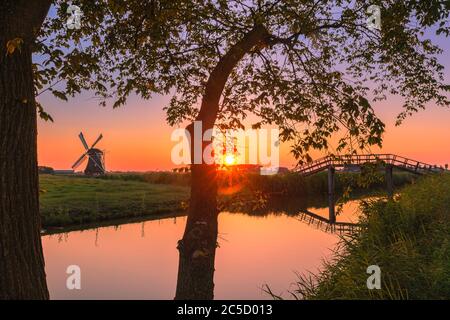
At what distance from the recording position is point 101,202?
3788 centimetres

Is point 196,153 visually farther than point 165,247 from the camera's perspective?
No

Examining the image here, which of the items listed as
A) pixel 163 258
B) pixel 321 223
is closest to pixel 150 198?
pixel 321 223

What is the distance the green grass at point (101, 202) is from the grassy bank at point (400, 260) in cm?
2316

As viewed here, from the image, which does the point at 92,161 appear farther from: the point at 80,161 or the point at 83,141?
the point at 83,141

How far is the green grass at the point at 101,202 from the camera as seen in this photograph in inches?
1234

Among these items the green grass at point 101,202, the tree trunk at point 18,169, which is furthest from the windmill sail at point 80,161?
the tree trunk at point 18,169

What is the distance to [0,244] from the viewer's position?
5.94 metres

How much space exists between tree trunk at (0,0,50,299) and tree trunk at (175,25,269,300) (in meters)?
4.56

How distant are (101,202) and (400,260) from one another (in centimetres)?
3243

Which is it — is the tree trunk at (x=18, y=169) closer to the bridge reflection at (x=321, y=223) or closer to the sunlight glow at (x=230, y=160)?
the sunlight glow at (x=230, y=160)

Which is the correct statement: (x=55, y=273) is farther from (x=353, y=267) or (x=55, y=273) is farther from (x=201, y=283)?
(x=353, y=267)
